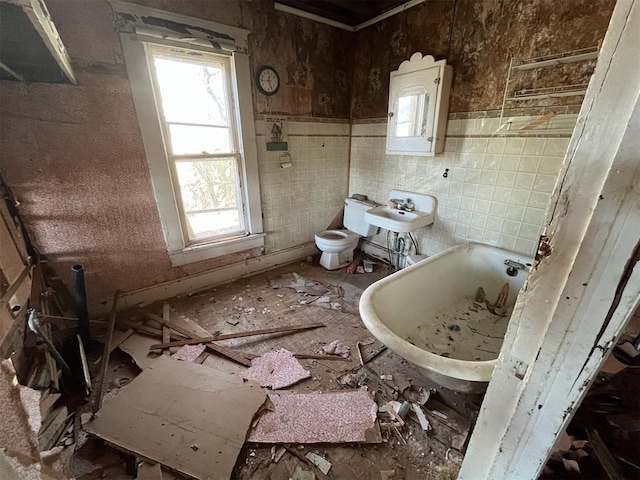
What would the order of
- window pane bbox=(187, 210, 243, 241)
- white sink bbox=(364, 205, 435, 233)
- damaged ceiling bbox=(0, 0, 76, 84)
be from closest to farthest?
damaged ceiling bbox=(0, 0, 76, 84), white sink bbox=(364, 205, 435, 233), window pane bbox=(187, 210, 243, 241)

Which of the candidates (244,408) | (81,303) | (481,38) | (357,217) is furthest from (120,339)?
(481,38)

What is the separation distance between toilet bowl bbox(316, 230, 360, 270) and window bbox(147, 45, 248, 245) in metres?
0.95

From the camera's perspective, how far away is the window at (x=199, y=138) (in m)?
2.08

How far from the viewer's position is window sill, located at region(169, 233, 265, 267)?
240 centimetres

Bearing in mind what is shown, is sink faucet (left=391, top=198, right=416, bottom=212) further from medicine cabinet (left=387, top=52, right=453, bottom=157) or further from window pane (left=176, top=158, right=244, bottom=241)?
window pane (left=176, top=158, right=244, bottom=241)

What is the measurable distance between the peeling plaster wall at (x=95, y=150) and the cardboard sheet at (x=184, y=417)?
1011 mm

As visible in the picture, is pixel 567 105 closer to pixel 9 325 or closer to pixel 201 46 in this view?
pixel 201 46

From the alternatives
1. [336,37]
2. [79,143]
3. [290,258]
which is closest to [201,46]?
[79,143]

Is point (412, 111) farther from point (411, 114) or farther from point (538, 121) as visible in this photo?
point (538, 121)

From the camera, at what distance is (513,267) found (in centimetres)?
199

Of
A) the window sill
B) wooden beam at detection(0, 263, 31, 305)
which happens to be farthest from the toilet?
wooden beam at detection(0, 263, 31, 305)

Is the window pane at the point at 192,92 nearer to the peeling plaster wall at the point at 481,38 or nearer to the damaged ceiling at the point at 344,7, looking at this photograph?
the damaged ceiling at the point at 344,7

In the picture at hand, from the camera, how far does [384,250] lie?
10.3 ft

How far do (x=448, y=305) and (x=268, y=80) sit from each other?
2515 millimetres
